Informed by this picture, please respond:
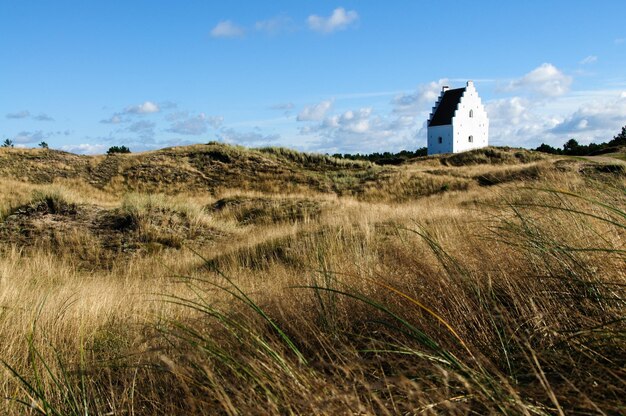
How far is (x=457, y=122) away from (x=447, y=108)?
2523mm

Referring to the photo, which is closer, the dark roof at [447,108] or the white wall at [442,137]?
the white wall at [442,137]

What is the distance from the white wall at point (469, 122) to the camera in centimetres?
5444

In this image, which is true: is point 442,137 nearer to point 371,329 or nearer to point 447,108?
point 447,108

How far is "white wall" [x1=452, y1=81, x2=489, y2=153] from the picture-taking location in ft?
Result: 179

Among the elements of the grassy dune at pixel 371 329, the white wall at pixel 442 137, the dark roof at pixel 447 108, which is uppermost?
the dark roof at pixel 447 108

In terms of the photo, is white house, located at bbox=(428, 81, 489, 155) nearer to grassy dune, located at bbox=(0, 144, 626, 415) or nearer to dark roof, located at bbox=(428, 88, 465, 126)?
dark roof, located at bbox=(428, 88, 465, 126)

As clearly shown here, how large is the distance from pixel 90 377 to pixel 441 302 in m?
2.00

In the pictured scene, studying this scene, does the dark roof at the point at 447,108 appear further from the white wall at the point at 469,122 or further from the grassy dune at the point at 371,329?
the grassy dune at the point at 371,329

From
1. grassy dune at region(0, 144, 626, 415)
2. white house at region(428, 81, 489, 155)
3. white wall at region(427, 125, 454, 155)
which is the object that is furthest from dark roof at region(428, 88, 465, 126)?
grassy dune at region(0, 144, 626, 415)

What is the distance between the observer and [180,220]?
15.0 m

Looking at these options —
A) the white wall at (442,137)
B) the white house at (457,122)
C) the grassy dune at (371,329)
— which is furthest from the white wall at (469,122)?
the grassy dune at (371,329)

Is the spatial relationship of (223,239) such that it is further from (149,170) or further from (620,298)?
(149,170)

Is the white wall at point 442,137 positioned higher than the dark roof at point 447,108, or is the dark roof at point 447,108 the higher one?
the dark roof at point 447,108

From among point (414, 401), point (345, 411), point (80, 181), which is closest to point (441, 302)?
point (414, 401)
